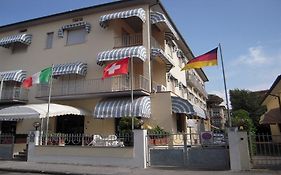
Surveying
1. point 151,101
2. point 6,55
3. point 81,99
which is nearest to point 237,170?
point 151,101

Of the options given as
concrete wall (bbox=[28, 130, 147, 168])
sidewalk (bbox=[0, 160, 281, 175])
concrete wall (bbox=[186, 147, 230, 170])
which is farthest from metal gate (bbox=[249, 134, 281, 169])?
concrete wall (bbox=[28, 130, 147, 168])

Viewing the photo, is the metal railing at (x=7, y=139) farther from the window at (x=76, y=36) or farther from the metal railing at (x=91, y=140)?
the window at (x=76, y=36)

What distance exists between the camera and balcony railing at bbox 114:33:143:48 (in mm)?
21578

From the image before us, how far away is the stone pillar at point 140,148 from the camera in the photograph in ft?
44.1

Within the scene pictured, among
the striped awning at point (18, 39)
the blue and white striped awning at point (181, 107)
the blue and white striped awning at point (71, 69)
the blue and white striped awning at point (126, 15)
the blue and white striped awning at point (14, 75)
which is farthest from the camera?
the striped awning at point (18, 39)

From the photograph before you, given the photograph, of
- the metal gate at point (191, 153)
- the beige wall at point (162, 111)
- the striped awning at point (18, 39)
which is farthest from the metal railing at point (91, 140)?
the striped awning at point (18, 39)

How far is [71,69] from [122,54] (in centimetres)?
498

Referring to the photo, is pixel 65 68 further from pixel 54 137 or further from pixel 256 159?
pixel 256 159

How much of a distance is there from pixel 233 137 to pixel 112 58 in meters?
11.4

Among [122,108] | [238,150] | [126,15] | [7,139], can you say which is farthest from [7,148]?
[238,150]

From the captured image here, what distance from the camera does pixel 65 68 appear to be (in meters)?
21.5

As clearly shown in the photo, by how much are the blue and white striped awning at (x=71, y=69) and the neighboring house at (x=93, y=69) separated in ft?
0.28

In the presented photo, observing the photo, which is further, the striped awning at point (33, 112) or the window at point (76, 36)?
the window at point (76, 36)

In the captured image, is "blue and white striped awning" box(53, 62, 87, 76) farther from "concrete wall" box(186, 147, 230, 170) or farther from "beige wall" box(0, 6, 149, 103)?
"concrete wall" box(186, 147, 230, 170)
